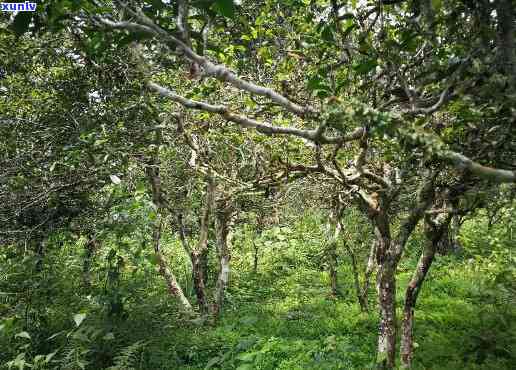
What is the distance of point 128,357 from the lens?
6.34m

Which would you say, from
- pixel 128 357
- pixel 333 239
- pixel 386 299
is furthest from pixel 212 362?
pixel 333 239

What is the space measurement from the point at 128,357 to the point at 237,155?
506cm

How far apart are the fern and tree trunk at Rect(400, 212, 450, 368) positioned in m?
4.12

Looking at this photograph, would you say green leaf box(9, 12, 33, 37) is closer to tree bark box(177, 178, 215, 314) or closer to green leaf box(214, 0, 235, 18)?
green leaf box(214, 0, 235, 18)

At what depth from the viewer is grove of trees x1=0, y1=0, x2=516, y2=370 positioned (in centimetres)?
298

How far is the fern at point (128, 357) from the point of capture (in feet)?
20.6

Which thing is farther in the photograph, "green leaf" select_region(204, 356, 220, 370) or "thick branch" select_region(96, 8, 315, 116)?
"green leaf" select_region(204, 356, 220, 370)

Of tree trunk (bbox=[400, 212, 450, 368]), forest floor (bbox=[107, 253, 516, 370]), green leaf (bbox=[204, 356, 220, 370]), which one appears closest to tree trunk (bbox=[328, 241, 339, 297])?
forest floor (bbox=[107, 253, 516, 370])

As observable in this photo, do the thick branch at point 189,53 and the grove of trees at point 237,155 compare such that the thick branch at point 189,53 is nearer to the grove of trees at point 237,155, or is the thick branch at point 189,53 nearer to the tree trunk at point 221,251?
the grove of trees at point 237,155

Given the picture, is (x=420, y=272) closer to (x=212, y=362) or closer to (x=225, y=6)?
(x=212, y=362)

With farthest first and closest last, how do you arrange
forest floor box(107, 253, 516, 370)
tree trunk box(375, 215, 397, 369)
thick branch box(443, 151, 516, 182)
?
forest floor box(107, 253, 516, 370) → tree trunk box(375, 215, 397, 369) → thick branch box(443, 151, 516, 182)

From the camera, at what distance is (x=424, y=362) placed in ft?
25.1

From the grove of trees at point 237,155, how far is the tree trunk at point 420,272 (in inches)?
1.9

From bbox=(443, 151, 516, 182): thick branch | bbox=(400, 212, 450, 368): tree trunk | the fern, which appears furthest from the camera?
the fern
